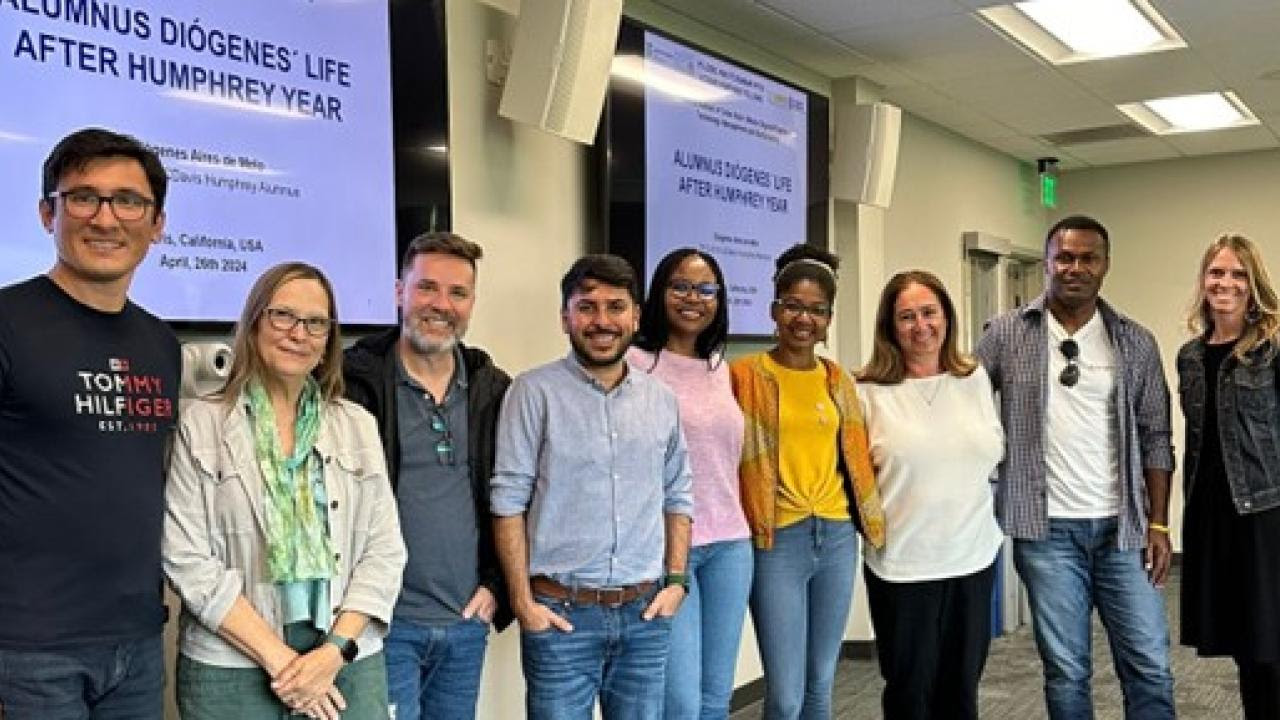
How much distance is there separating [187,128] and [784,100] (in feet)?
8.33

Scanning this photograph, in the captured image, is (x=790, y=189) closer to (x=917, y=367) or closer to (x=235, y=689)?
(x=917, y=367)

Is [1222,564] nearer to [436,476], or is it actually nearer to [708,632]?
[708,632]

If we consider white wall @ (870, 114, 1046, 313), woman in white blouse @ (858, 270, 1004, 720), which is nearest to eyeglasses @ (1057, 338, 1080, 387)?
woman in white blouse @ (858, 270, 1004, 720)

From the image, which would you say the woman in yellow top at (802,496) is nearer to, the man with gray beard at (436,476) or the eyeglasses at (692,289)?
the eyeglasses at (692,289)

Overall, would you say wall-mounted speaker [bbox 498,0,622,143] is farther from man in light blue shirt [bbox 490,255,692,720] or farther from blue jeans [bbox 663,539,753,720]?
blue jeans [bbox 663,539,753,720]

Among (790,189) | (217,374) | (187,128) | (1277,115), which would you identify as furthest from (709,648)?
(1277,115)

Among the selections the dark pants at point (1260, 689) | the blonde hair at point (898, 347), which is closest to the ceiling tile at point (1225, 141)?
the dark pants at point (1260, 689)

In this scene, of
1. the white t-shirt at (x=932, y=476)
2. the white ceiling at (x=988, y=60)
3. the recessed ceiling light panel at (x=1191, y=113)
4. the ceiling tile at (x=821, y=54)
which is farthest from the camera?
the recessed ceiling light panel at (x=1191, y=113)

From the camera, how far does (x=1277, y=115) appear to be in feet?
19.1

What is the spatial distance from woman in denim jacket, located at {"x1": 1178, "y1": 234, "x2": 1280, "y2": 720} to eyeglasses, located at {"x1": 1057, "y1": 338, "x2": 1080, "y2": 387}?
1.00 feet

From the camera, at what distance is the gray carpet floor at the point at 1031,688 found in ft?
13.0

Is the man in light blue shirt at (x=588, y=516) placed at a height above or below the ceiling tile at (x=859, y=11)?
below

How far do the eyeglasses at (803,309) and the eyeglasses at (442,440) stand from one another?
911 millimetres

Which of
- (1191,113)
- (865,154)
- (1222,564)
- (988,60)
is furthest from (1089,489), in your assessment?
(1191,113)
